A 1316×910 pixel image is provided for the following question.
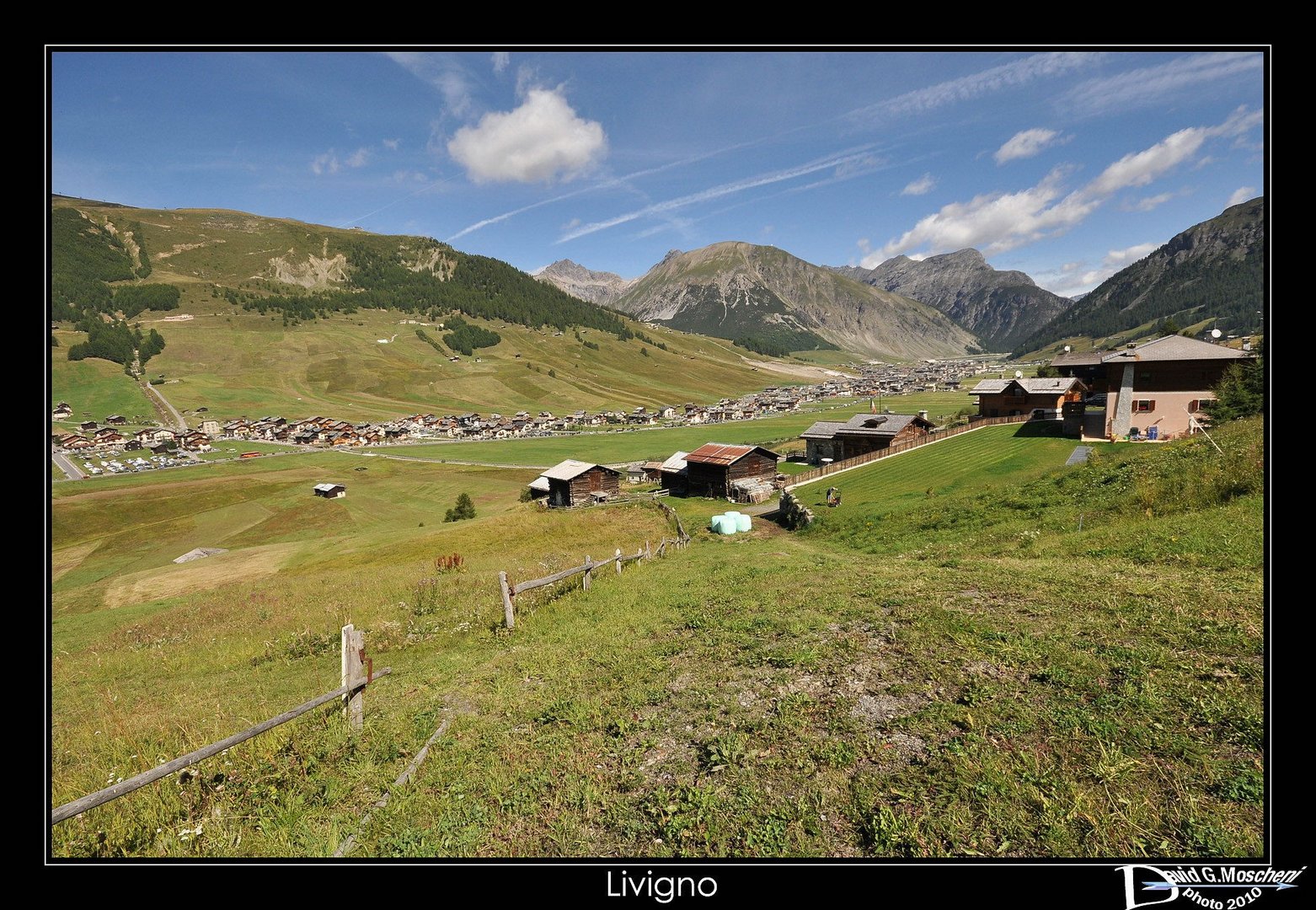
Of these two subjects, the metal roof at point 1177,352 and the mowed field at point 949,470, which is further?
the metal roof at point 1177,352

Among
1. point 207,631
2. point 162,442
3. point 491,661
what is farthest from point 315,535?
point 162,442

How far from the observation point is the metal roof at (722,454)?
2579 inches

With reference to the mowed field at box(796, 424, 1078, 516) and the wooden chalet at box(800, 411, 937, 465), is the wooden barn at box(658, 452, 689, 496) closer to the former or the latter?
the wooden chalet at box(800, 411, 937, 465)

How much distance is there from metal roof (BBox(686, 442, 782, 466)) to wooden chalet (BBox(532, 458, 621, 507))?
1396 centimetres

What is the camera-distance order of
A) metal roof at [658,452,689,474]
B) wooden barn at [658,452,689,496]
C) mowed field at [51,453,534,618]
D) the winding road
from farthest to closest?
the winding road, metal roof at [658,452,689,474], wooden barn at [658,452,689,496], mowed field at [51,453,534,618]

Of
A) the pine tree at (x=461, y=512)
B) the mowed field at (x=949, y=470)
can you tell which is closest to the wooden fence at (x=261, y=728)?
the mowed field at (x=949, y=470)

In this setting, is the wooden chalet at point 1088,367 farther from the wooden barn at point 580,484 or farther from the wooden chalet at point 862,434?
the wooden barn at point 580,484

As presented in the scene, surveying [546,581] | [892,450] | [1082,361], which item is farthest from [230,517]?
[1082,361]

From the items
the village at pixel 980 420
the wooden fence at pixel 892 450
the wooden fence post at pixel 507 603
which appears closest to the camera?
the wooden fence post at pixel 507 603

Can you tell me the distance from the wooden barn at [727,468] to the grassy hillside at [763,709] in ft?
146

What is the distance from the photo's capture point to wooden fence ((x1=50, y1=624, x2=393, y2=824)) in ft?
16.3

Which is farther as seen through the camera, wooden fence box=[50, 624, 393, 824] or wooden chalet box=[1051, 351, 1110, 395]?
wooden chalet box=[1051, 351, 1110, 395]

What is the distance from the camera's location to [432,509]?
84.1 m

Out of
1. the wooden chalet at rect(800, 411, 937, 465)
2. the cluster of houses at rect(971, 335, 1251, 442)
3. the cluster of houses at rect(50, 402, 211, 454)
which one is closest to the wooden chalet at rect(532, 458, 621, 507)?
the wooden chalet at rect(800, 411, 937, 465)
